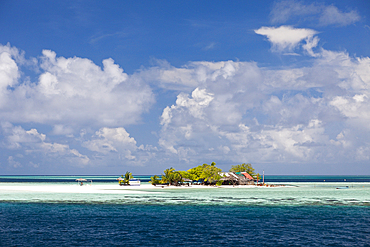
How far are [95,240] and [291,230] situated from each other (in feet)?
52.0

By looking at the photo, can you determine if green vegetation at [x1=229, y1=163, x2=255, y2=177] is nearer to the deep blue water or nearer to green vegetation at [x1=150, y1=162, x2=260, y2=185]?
green vegetation at [x1=150, y1=162, x2=260, y2=185]

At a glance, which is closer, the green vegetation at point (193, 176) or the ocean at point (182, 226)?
the ocean at point (182, 226)

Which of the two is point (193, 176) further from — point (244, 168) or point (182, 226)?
point (182, 226)

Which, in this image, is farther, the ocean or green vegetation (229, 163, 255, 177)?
green vegetation (229, 163, 255, 177)

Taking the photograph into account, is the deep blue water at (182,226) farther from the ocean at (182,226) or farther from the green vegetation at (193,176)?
the green vegetation at (193,176)

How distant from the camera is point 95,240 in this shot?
80.9ft

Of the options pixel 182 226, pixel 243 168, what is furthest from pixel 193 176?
pixel 182 226

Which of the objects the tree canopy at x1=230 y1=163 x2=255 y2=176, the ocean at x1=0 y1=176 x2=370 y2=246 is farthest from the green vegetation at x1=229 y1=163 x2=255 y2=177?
the ocean at x1=0 y1=176 x2=370 y2=246

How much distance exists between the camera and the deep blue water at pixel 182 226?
80.4 feet

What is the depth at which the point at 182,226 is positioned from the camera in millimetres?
30109

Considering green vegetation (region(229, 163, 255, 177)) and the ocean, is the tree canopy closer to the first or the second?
green vegetation (region(229, 163, 255, 177))

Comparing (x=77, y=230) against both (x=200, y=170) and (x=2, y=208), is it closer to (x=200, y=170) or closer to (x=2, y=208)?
(x=2, y=208)

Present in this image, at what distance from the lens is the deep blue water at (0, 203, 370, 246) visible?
24.5 m

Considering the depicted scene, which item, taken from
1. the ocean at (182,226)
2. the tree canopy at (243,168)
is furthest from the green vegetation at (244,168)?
the ocean at (182,226)
